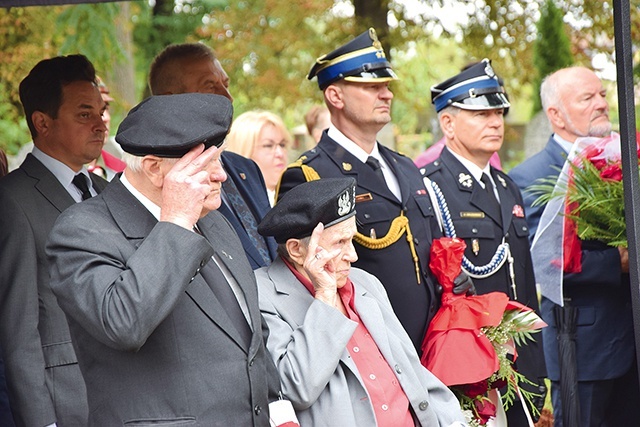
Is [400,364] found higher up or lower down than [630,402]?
higher up

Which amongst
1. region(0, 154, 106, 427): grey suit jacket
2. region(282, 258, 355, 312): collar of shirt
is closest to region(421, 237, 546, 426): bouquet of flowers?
region(282, 258, 355, 312): collar of shirt

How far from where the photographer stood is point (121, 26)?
1370 cm

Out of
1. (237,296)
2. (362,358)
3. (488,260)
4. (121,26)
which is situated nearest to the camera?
(237,296)

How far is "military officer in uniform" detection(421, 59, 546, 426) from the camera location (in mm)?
5016

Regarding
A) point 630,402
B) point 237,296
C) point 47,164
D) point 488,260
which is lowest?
point 630,402

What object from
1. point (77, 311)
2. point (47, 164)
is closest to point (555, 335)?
point (47, 164)

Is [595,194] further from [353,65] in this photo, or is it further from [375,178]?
[353,65]

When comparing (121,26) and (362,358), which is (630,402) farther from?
(121,26)

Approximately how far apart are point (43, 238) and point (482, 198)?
2.18 metres

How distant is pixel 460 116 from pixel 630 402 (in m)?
1.81

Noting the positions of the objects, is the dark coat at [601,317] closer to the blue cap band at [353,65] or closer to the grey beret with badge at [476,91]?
the grey beret with badge at [476,91]

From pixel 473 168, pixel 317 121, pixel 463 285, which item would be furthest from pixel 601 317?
pixel 317 121

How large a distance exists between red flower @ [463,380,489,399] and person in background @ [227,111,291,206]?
11.5ft

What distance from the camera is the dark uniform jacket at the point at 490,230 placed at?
5.02m
